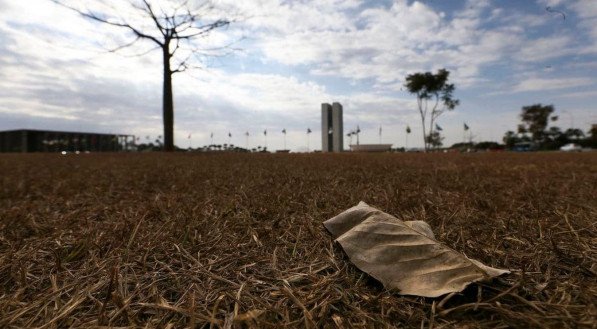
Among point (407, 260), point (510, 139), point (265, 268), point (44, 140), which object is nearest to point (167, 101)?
point (265, 268)

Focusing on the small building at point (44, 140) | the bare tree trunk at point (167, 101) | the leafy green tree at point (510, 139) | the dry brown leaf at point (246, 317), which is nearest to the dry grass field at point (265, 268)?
the dry brown leaf at point (246, 317)

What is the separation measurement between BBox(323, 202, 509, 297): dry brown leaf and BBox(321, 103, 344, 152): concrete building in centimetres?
6846

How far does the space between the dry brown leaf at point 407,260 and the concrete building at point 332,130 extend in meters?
68.5

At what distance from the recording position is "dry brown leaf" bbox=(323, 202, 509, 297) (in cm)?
86

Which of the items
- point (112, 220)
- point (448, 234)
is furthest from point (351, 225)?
point (112, 220)

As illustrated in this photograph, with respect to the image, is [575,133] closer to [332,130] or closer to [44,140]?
[332,130]

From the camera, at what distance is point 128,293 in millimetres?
958

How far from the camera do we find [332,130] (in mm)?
72375

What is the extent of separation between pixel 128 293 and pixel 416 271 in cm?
77

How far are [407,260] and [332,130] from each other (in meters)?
72.1

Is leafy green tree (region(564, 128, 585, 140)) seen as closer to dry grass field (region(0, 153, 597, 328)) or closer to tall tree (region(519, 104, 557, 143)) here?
tall tree (region(519, 104, 557, 143))

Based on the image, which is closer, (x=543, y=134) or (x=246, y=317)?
(x=246, y=317)

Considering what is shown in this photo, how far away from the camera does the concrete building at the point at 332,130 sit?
69.8m

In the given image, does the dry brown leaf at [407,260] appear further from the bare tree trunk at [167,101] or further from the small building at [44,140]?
the small building at [44,140]
